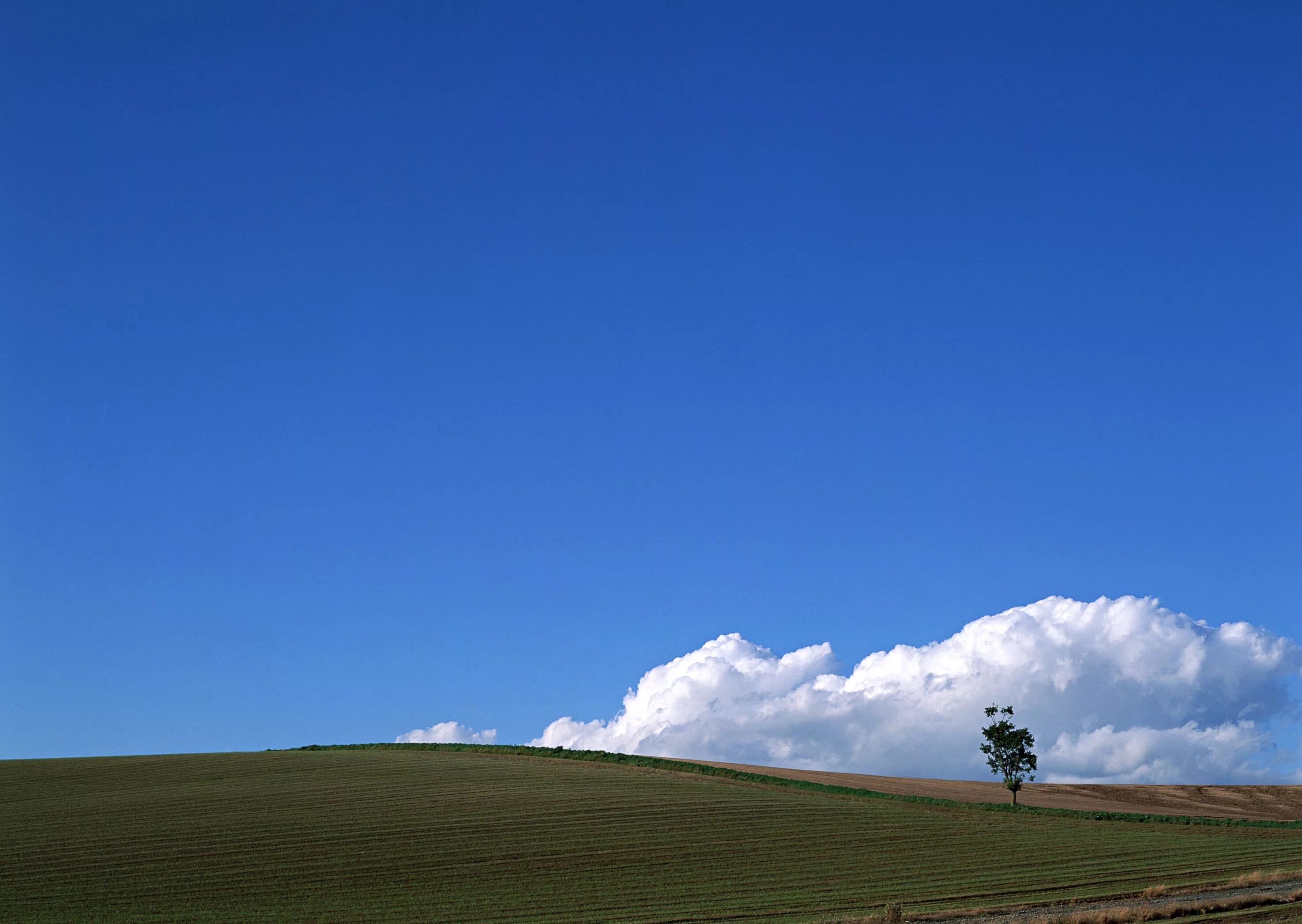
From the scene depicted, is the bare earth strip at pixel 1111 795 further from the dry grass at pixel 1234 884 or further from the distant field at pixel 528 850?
the dry grass at pixel 1234 884

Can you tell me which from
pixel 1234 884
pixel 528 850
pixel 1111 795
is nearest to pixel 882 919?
pixel 1234 884

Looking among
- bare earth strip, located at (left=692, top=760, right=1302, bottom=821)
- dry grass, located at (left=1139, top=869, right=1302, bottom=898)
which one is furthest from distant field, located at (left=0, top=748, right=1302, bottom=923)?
bare earth strip, located at (left=692, top=760, right=1302, bottom=821)

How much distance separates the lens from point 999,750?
7369cm

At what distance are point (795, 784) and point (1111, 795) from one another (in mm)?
24129

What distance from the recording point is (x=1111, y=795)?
7650 centimetres

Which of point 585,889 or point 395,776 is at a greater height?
point 395,776

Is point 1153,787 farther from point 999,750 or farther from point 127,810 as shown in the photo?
point 127,810

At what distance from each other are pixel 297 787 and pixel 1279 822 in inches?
2085

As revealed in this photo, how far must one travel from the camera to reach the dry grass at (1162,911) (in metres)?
27.4

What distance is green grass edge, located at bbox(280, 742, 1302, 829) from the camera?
201 ft

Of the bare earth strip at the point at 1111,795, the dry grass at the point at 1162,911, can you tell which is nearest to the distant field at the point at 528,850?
the dry grass at the point at 1162,911

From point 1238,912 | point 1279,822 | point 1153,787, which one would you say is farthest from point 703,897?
point 1153,787

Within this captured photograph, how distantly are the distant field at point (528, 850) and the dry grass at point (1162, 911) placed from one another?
2324 millimetres

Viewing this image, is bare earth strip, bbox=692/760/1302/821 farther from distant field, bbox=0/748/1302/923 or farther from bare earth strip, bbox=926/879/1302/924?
bare earth strip, bbox=926/879/1302/924
